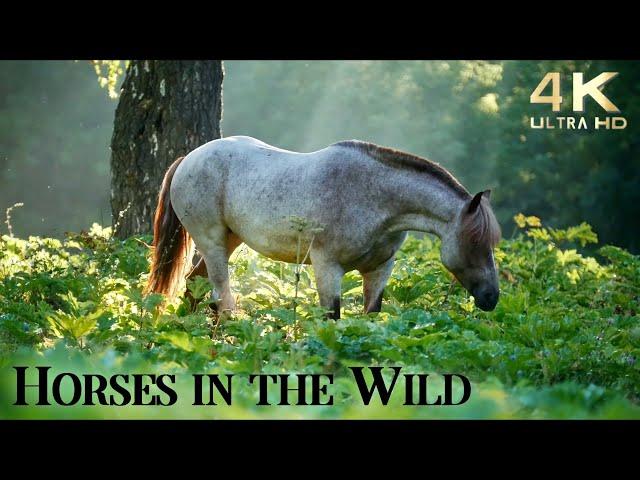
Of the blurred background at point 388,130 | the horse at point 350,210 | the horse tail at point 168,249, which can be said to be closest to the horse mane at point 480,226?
the horse at point 350,210

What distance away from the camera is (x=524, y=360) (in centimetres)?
527

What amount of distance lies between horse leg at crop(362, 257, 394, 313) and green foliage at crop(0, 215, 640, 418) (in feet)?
0.61

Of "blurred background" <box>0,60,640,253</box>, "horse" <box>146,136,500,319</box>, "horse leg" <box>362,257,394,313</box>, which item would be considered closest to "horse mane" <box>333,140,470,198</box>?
"horse" <box>146,136,500,319</box>

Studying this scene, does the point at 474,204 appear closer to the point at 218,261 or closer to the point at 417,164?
the point at 417,164

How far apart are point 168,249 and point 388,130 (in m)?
28.1

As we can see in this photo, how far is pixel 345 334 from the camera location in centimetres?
554

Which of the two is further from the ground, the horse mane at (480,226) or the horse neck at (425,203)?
the horse neck at (425,203)

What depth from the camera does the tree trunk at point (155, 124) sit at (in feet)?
34.3

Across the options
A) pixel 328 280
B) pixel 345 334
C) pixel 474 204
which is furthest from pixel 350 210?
pixel 345 334

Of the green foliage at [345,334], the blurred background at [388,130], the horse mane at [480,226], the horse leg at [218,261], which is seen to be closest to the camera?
the green foliage at [345,334]

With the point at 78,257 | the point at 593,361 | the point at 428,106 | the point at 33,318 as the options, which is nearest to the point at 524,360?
the point at 593,361

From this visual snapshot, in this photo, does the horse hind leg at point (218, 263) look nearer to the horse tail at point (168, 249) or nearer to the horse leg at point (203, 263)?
the horse leg at point (203, 263)

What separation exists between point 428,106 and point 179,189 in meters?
28.4
